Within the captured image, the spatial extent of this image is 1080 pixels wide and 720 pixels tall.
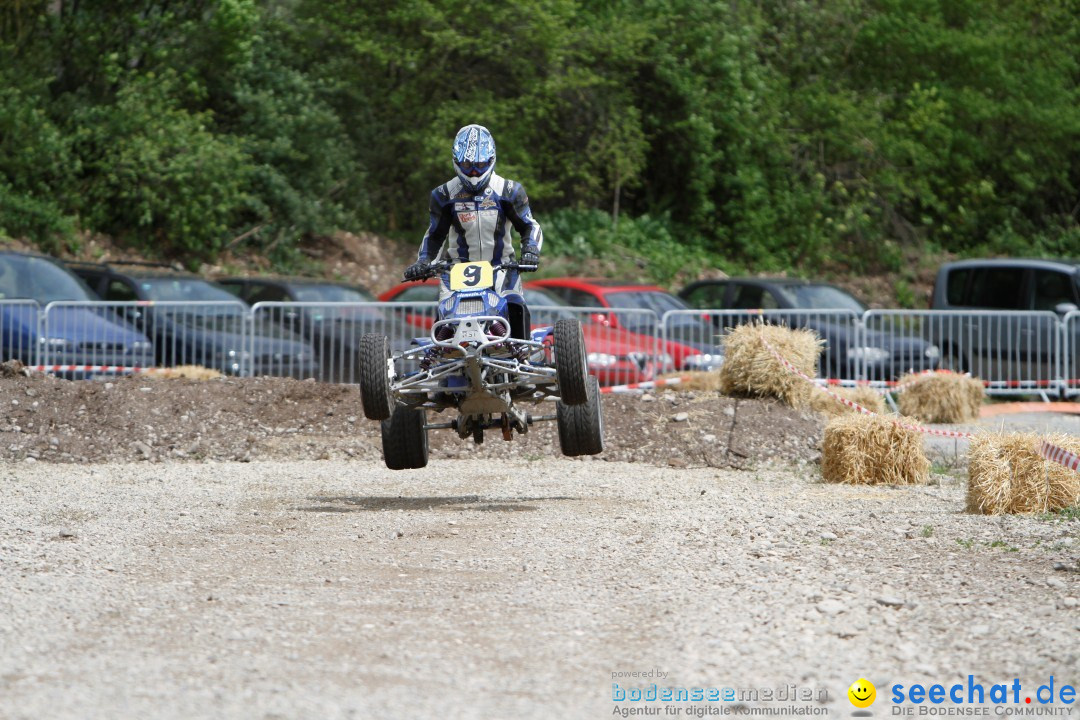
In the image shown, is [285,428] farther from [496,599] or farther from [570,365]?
[496,599]

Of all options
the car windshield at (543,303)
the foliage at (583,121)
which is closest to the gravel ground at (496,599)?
the car windshield at (543,303)

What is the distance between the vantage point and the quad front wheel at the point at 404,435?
10641 millimetres

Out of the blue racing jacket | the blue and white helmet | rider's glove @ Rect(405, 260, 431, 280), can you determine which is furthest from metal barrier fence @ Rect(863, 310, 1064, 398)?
rider's glove @ Rect(405, 260, 431, 280)

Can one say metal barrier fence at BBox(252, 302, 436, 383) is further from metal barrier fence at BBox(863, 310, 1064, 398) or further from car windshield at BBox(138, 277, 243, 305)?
metal barrier fence at BBox(863, 310, 1064, 398)

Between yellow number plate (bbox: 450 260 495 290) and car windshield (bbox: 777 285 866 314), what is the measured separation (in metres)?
11.6

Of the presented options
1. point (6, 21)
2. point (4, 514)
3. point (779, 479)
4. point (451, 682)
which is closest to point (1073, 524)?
point (779, 479)

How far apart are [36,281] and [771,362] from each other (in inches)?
376

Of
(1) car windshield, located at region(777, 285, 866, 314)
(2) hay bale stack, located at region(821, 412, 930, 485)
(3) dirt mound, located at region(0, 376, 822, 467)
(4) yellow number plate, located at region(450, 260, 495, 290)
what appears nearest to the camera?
(4) yellow number plate, located at region(450, 260, 495, 290)

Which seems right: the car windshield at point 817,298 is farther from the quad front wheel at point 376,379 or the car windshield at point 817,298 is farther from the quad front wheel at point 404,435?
the quad front wheel at point 376,379

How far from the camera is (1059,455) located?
31.4ft

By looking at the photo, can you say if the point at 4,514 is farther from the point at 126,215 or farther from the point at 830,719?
the point at 126,215

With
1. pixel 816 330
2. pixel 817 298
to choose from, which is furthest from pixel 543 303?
pixel 816 330

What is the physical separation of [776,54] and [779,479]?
2631cm

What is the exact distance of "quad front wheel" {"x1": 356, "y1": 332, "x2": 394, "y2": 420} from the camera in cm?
991
